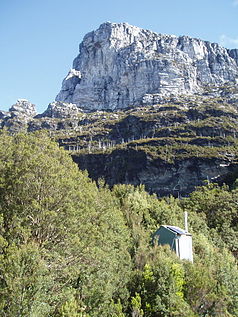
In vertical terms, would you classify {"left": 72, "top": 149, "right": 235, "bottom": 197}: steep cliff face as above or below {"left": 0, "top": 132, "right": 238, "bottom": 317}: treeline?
above

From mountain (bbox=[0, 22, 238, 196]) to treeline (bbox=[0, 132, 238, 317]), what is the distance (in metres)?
34.9

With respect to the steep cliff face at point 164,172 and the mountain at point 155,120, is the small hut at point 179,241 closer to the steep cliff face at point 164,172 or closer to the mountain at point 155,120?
the mountain at point 155,120

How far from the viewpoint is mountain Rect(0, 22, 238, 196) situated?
99.9m

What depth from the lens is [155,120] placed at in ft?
431

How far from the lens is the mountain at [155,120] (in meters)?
99.9

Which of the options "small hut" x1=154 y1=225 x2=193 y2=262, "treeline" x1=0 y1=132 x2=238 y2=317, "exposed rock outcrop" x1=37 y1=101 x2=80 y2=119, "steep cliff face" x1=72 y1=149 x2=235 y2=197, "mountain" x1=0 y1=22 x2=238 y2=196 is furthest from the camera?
"exposed rock outcrop" x1=37 y1=101 x2=80 y2=119

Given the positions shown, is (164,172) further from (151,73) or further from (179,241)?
(151,73)

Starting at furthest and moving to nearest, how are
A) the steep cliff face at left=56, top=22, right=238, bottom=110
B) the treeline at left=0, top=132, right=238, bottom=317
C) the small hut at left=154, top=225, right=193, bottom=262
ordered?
the steep cliff face at left=56, top=22, right=238, bottom=110, the small hut at left=154, top=225, right=193, bottom=262, the treeline at left=0, top=132, right=238, bottom=317

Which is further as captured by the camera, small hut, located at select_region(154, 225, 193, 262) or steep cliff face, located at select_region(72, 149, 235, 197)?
steep cliff face, located at select_region(72, 149, 235, 197)

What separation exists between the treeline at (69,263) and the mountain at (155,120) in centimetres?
3495

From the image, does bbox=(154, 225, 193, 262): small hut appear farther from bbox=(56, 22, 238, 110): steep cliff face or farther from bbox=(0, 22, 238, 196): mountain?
bbox=(56, 22, 238, 110): steep cliff face

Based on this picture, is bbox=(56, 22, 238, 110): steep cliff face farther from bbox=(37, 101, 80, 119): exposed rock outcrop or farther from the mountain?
bbox=(37, 101, 80, 119): exposed rock outcrop

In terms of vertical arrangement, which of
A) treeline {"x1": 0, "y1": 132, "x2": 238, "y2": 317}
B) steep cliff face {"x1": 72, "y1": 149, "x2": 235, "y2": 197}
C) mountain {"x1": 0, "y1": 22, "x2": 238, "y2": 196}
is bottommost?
treeline {"x1": 0, "y1": 132, "x2": 238, "y2": 317}

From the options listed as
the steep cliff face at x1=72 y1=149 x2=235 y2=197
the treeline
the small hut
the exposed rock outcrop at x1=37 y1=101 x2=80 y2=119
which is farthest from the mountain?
Result: the treeline
